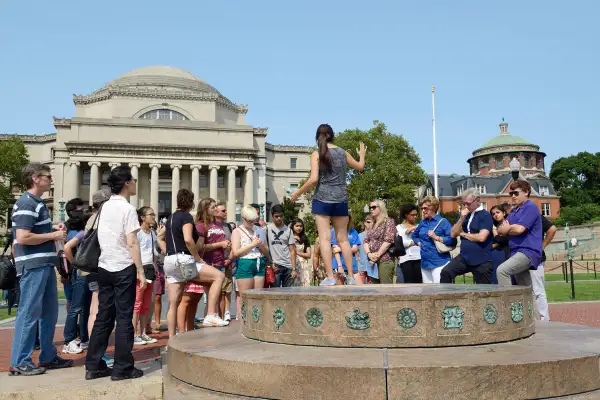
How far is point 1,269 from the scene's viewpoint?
589 cm

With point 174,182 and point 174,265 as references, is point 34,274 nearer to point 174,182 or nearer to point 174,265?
point 174,265

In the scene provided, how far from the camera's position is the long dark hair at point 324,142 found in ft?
24.5

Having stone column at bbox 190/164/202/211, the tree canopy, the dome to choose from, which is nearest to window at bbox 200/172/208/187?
stone column at bbox 190/164/202/211

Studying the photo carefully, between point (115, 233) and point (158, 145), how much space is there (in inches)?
2385

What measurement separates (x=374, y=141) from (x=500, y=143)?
5128 cm

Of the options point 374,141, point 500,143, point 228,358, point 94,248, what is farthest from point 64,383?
point 500,143

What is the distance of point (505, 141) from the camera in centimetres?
9588

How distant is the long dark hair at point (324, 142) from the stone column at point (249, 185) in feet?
191

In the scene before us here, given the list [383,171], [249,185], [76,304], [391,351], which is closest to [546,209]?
[383,171]

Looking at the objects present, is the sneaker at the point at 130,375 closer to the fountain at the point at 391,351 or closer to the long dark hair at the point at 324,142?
the fountain at the point at 391,351

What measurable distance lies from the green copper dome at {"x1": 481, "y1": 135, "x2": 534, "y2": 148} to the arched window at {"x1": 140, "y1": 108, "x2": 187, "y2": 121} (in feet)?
194

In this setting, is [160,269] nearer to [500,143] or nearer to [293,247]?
[293,247]

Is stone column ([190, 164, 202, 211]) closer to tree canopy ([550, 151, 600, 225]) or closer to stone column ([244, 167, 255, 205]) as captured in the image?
stone column ([244, 167, 255, 205])

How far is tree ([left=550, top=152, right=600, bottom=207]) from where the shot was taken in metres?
83.7
